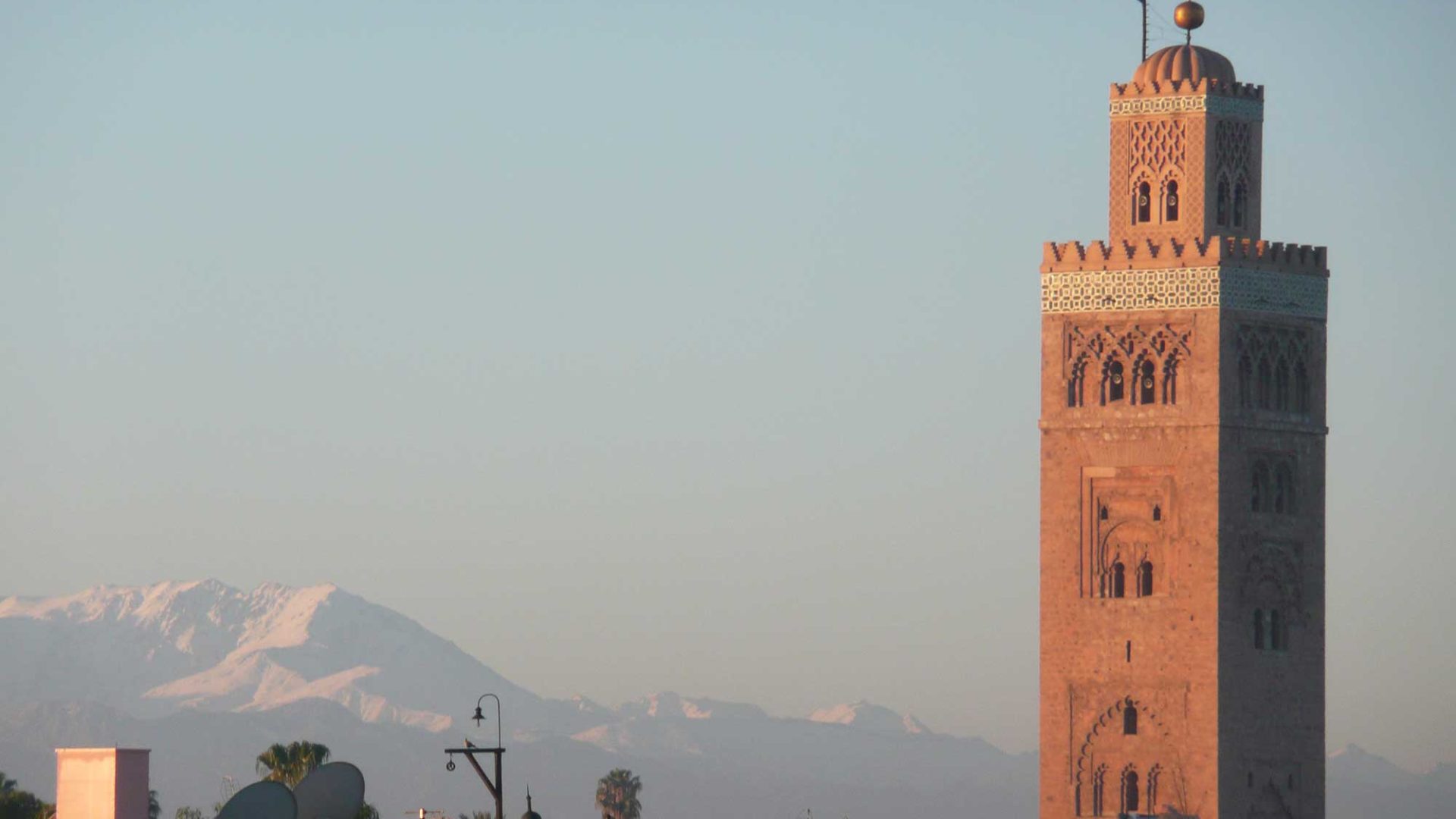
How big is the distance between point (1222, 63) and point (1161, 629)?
14.7 m

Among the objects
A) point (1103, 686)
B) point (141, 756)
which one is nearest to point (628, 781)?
point (1103, 686)

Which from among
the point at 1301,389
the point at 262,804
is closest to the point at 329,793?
the point at 262,804

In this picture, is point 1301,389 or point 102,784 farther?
point 1301,389

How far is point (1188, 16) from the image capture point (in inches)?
3600

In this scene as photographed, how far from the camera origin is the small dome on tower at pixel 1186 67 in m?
89.5

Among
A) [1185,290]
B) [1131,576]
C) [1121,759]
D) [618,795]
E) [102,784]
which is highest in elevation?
[1185,290]

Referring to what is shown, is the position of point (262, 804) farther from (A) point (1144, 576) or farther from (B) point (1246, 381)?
(B) point (1246, 381)

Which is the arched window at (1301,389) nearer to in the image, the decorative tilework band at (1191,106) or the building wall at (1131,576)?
the building wall at (1131,576)

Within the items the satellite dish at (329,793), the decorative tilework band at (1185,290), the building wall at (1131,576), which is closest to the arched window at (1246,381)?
the building wall at (1131,576)

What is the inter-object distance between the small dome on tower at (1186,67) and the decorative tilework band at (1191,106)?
1.50 ft

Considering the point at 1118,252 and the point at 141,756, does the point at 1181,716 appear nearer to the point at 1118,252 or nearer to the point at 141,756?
the point at 1118,252

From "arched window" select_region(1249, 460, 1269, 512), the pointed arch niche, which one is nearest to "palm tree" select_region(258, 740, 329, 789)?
the pointed arch niche

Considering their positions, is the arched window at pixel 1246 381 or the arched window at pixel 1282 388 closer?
the arched window at pixel 1246 381

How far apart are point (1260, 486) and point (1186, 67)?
35.6 feet
